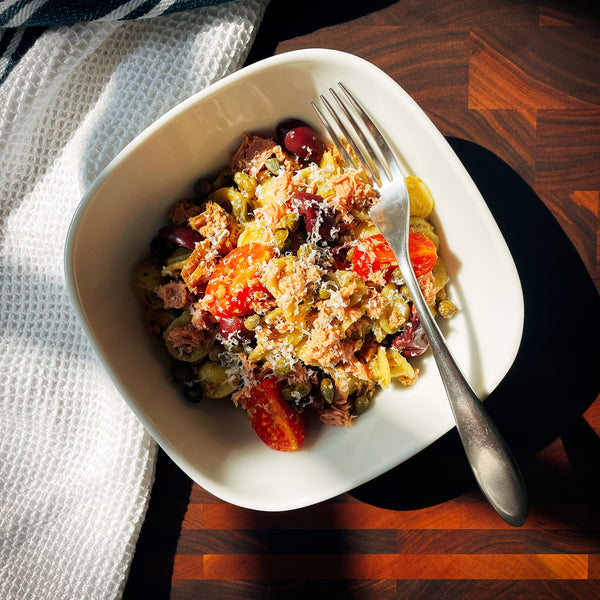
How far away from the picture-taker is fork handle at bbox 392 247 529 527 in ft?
4.33

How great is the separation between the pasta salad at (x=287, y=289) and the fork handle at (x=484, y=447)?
18 cm

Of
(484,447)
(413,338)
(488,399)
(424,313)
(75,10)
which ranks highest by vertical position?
(75,10)

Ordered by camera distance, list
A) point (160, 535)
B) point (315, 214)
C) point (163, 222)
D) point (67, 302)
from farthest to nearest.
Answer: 1. point (160, 535)
2. point (67, 302)
3. point (163, 222)
4. point (315, 214)

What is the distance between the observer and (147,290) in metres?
1.58

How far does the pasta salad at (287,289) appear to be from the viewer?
145 centimetres

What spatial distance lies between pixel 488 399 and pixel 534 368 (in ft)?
0.60

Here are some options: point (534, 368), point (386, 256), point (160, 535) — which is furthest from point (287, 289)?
point (160, 535)

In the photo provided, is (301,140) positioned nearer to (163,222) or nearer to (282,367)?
(163,222)

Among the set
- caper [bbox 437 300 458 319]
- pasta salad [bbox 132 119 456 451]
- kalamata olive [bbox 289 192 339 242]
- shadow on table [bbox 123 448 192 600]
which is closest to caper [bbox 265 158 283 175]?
pasta salad [bbox 132 119 456 451]

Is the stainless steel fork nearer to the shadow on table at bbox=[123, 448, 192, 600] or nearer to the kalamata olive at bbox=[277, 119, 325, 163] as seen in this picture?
the kalamata olive at bbox=[277, 119, 325, 163]

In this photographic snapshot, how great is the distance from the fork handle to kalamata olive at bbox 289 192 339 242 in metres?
0.41

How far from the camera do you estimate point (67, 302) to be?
69.7 inches

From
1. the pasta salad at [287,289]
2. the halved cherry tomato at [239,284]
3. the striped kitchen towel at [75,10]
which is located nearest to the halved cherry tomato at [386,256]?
the pasta salad at [287,289]

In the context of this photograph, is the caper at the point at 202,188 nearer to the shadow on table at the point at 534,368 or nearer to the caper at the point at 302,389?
the caper at the point at 302,389
